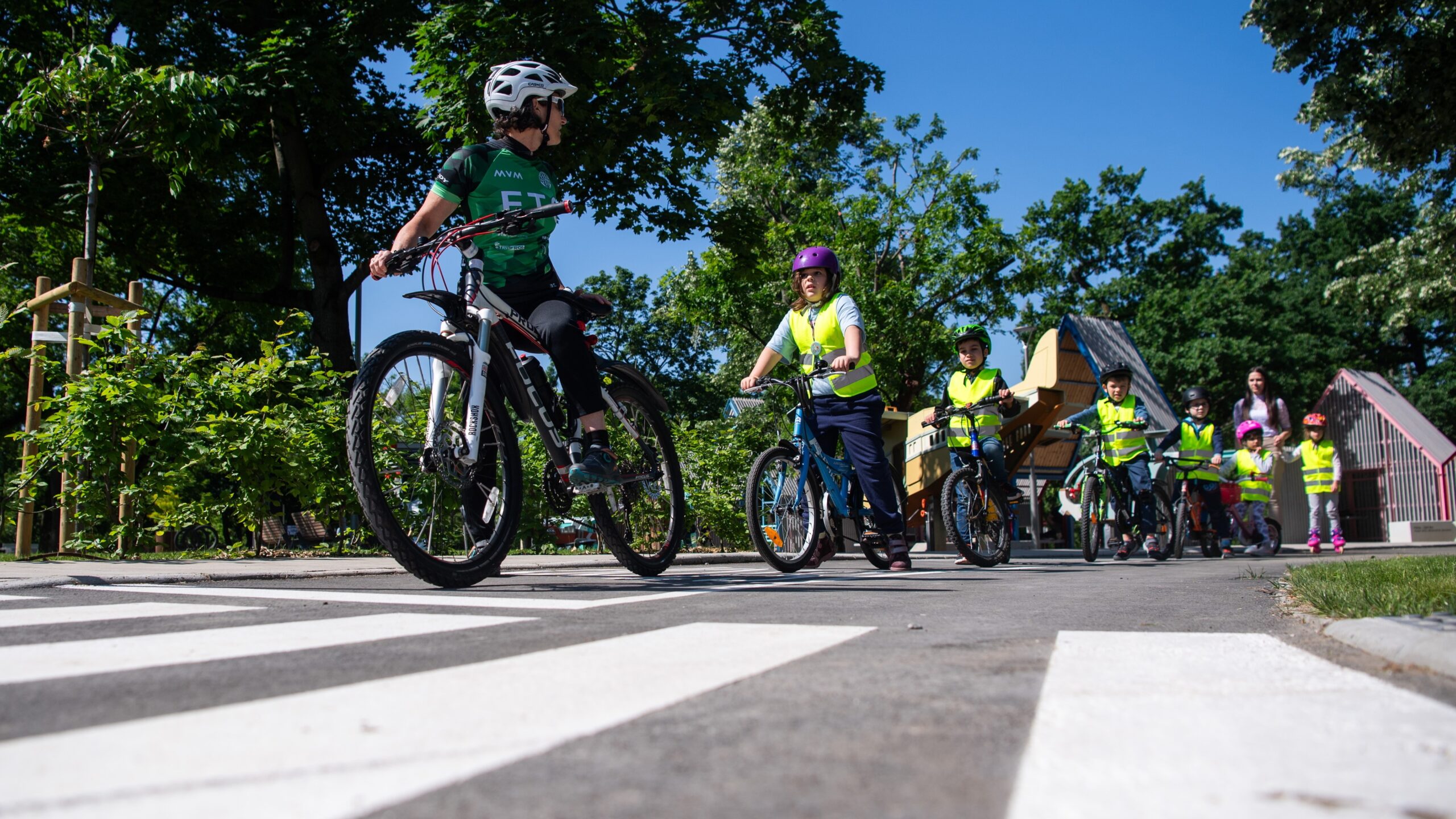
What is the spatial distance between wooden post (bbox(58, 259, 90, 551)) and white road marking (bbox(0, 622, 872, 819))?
685 centimetres

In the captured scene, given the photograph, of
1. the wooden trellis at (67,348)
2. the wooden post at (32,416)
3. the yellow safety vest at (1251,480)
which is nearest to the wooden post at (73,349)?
the wooden trellis at (67,348)

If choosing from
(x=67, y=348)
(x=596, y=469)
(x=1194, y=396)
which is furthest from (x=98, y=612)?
(x=1194, y=396)

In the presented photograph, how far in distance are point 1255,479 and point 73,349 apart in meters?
14.0

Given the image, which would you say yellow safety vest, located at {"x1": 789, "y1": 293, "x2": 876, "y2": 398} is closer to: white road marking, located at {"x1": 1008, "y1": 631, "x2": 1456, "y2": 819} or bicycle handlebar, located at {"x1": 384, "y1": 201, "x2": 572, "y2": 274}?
bicycle handlebar, located at {"x1": 384, "y1": 201, "x2": 572, "y2": 274}

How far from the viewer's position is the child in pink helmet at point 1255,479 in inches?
560

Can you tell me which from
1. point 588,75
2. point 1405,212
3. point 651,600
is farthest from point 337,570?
point 1405,212

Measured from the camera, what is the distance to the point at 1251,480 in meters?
14.4

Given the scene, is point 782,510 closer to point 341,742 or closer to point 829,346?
point 829,346

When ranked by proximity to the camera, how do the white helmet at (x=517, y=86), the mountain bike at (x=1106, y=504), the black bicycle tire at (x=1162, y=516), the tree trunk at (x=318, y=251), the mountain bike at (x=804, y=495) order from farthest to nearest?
the tree trunk at (x=318, y=251) < the black bicycle tire at (x=1162, y=516) < the mountain bike at (x=1106, y=504) < the mountain bike at (x=804, y=495) < the white helmet at (x=517, y=86)

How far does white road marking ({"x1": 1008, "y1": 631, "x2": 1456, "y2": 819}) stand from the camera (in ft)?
3.73

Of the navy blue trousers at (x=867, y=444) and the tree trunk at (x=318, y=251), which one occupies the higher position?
the tree trunk at (x=318, y=251)

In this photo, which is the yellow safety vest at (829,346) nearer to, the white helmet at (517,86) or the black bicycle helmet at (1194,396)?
the white helmet at (517,86)

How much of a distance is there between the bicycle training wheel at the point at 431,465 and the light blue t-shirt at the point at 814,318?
2698mm

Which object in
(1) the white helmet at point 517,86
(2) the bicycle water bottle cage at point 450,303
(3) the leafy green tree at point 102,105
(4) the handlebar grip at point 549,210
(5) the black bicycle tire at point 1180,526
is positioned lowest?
(5) the black bicycle tire at point 1180,526
